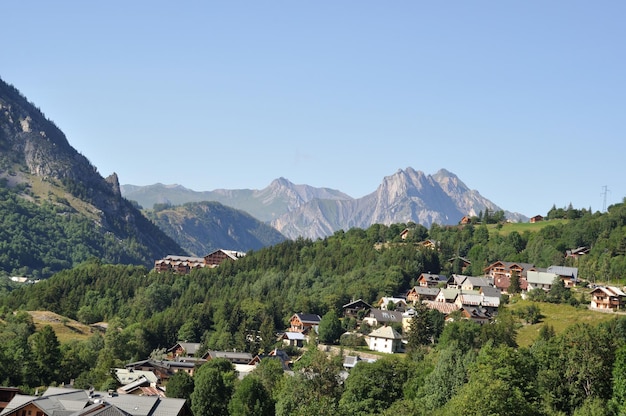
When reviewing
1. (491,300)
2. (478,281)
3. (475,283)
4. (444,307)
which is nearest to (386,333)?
(444,307)

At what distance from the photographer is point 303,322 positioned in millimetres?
140125

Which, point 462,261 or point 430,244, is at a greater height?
point 430,244

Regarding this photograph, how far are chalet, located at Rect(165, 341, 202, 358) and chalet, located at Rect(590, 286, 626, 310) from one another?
191 feet

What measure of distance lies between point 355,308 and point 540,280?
29869 millimetres

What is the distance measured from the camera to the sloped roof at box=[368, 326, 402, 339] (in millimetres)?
125175

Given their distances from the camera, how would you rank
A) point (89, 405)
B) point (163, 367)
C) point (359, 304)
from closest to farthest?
point (89, 405) < point (163, 367) < point (359, 304)

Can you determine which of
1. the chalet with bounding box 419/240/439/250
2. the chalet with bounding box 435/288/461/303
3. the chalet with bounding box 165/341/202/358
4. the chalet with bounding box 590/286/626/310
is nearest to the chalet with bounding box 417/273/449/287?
the chalet with bounding box 435/288/461/303

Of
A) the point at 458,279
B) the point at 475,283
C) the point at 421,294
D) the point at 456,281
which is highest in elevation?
the point at 458,279

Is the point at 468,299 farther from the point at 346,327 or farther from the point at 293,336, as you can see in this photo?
the point at 293,336

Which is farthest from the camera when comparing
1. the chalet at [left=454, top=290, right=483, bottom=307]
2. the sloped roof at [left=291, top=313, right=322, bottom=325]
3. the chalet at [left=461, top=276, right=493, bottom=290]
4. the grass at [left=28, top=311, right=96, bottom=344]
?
the chalet at [left=461, top=276, right=493, bottom=290]

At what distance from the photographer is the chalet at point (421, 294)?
5861 inches

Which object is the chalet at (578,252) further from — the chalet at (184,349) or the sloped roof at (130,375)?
the sloped roof at (130,375)

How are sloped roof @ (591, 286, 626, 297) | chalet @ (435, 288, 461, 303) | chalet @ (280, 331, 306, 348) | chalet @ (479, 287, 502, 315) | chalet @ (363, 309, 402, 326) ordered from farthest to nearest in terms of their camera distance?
chalet @ (435, 288, 461, 303), chalet @ (479, 287, 502, 315), chalet @ (363, 309, 402, 326), chalet @ (280, 331, 306, 348), sloped roof @ (591, 286, 626, 297)

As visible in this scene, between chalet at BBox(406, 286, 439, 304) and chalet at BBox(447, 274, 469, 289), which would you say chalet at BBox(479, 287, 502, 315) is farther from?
chalet at BBox(447, 274, 469, 289)
